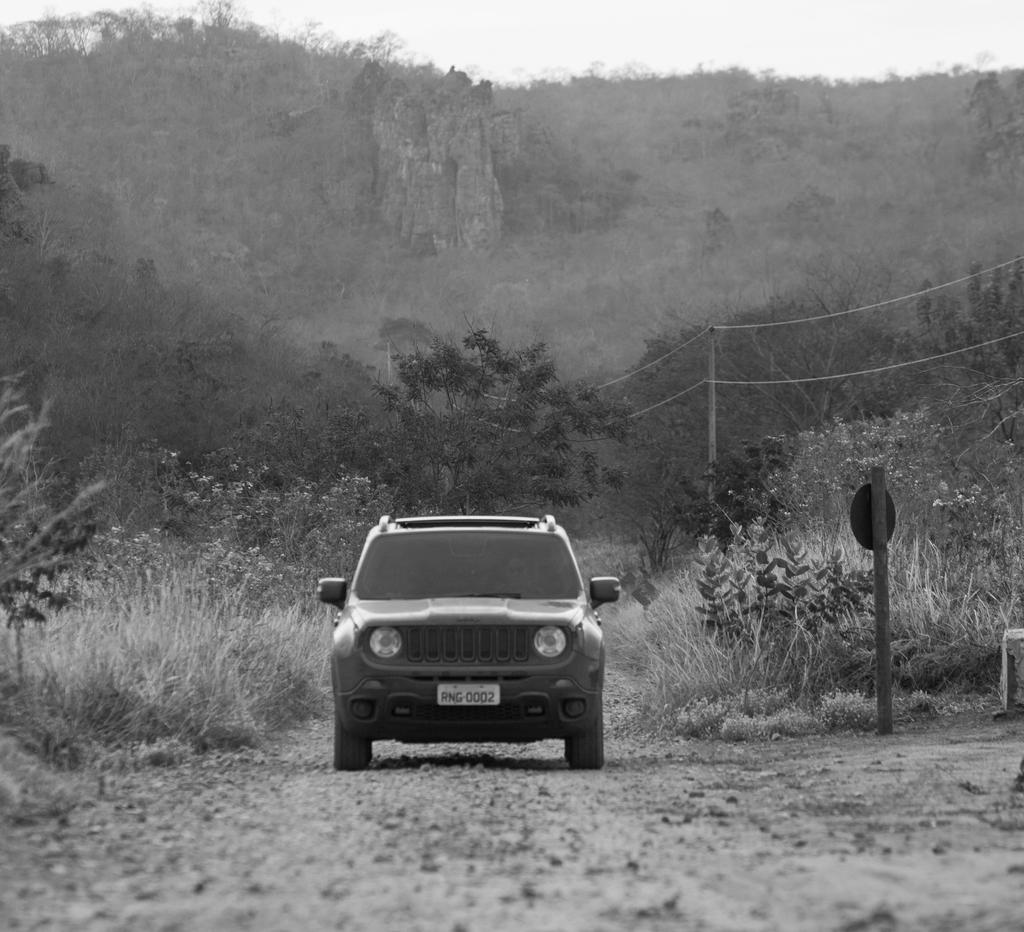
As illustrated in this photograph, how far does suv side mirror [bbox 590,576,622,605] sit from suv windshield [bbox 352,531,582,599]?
11 centimetres

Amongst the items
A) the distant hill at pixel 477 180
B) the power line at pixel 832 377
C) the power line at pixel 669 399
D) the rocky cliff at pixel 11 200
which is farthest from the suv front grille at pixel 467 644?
the distant hill at pixel 477 180

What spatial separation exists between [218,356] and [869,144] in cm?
10417

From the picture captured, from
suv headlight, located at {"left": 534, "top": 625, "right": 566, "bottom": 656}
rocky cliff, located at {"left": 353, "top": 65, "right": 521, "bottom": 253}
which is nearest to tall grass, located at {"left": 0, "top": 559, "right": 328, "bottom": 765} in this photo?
suv headlight, located at {"left": 534, "top": 625, "right": 566, "bottom": 656}

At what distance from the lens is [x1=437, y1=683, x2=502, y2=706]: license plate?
1126 centimetres

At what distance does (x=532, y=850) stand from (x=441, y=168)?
128 m

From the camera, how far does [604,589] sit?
40.0 feet

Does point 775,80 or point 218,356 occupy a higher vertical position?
point 775,80

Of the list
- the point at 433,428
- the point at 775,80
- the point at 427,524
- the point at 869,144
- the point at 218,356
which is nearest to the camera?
the point at 427,524

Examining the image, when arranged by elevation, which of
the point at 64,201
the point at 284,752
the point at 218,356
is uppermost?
the point at 64,201

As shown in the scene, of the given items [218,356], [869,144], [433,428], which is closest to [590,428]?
[433,428]

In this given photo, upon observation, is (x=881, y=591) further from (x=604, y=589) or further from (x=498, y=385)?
(x=498, y=385)

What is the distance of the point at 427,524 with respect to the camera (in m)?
12.9

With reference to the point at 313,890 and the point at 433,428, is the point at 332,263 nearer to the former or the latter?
the point at 433,428

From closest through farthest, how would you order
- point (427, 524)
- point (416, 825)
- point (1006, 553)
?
point (416, 825) < point (427, 524) < point (1006, 553)
